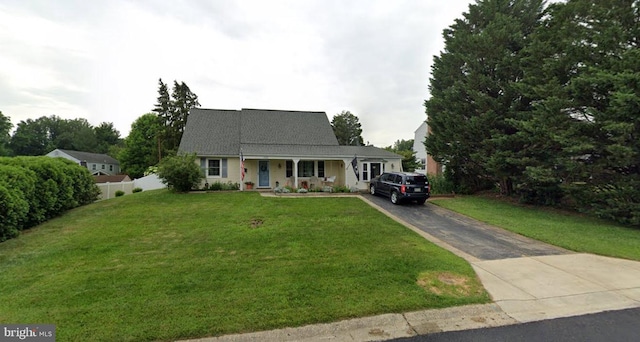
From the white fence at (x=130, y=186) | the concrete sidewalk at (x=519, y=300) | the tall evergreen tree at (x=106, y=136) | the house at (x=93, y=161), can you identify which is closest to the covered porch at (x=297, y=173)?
the white fence at (x=130, y=186)

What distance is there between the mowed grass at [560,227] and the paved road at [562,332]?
14.1ft

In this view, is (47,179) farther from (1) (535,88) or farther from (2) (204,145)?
(1) (535,88)

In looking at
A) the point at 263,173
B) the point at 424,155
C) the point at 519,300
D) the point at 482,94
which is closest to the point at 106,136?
the point at 263,173

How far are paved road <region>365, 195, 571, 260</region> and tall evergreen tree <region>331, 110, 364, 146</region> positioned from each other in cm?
3951

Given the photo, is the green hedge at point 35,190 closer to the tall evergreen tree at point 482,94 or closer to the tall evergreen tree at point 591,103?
the tall evergreen tree at point 591,103

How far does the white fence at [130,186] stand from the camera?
17625 millimetres

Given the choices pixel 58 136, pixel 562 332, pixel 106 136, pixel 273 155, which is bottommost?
pixel 562 332

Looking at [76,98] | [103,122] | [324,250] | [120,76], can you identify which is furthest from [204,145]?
[103,122]

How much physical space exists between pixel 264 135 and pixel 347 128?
34.7 metres

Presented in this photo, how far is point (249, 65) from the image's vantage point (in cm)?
1652

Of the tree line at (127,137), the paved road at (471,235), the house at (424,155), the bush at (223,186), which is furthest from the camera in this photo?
the tree line at (127,137)

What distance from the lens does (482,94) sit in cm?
1519

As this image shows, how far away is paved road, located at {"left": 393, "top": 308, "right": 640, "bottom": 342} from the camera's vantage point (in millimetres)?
3328

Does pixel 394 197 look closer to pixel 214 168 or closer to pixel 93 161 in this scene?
pixel 214 168
